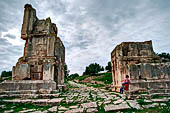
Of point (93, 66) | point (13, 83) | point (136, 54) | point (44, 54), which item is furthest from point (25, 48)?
point (93, 66)

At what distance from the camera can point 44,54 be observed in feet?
28.3

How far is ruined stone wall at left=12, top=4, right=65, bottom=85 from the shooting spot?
777cm

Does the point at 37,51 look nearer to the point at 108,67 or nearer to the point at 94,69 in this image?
the point at 94,69

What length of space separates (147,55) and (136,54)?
875 mm

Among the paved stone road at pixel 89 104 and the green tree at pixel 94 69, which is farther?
the green tree at pixel 94 69

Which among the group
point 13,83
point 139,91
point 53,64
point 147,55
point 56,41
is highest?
point 56,41

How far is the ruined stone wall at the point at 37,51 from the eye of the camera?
7.77 metres

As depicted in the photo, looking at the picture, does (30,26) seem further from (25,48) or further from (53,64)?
(53,64)

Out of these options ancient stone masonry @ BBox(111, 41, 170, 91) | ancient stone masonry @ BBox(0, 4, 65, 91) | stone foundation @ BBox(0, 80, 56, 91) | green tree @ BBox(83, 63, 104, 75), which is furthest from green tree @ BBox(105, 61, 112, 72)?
stone foundation @ BBox(0, 80, 56, 91)

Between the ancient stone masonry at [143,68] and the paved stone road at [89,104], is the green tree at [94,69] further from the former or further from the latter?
the paved stone road at [89,104]

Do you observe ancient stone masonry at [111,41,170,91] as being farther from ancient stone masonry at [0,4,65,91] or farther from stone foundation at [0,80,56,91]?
ancient stone masonry at [0,4,65,91]

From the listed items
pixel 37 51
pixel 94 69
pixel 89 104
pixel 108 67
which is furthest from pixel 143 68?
pixel 108 67

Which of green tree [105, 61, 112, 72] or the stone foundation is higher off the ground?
green tree [105, 61, 112, 72]

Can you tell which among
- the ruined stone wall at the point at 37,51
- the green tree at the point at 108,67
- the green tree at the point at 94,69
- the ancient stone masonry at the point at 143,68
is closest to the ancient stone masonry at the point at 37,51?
the ruined stone wall at the point at 37,51
